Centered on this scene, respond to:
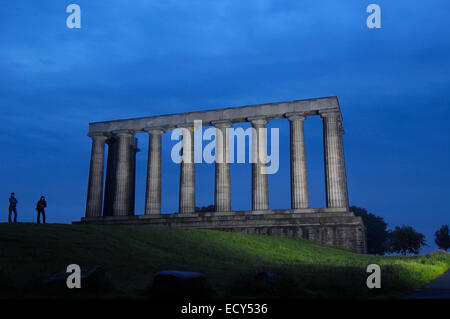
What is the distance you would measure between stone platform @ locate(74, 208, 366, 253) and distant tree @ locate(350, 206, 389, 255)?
47.8m

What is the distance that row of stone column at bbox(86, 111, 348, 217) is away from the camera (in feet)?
208

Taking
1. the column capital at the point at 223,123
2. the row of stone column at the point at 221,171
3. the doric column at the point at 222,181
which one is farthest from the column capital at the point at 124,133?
the doric column at the point at 222,181

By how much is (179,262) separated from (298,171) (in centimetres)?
3741

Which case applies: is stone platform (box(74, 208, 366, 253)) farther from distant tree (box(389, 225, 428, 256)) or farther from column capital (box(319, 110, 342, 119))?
distant tree (box(389, 225, 428, 256))

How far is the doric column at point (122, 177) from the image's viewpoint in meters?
73.2

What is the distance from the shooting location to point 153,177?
237 feet

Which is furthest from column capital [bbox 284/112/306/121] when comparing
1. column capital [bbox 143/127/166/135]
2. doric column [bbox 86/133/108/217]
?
doric column [bbox 86/133/108/217]

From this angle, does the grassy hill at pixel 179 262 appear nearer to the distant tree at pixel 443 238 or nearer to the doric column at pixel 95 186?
the doric column at pixel 95 186

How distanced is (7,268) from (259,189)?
4689 cm

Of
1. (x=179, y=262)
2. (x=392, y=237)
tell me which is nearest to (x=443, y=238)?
(x=392, y=237)

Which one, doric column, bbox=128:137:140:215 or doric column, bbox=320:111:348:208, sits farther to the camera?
doric column, bbox=128:137:140:215
